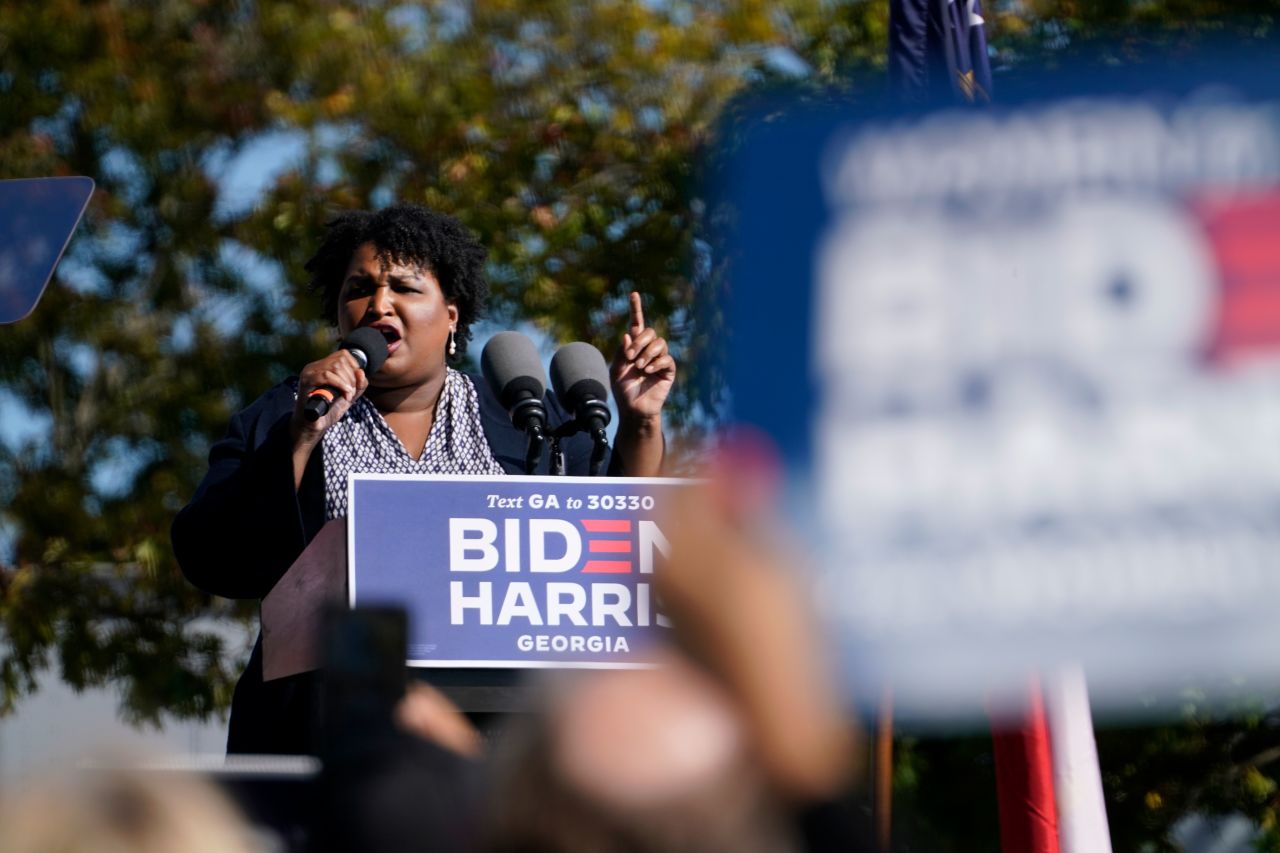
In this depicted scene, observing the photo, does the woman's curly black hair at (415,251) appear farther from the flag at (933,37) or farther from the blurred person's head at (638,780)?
the blurred person's head at (638,780)

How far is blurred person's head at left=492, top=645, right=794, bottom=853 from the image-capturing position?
961 mm

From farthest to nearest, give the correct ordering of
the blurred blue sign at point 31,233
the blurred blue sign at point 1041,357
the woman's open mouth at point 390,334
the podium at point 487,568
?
1. the blurred blue sign at point 31,233
2. the woman's open mouth at point 390,334
3. the podium at point 487,568
4. the blurred blue sign at point 1041,357

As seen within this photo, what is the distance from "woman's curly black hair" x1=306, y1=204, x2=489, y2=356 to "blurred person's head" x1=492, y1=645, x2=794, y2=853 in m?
2.41

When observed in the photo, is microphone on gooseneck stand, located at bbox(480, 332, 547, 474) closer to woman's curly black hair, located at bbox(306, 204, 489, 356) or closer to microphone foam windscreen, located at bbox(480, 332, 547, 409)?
microphone foam windscreen, located at bbox(480, 332, 547, 409)

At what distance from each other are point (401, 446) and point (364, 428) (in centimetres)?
6

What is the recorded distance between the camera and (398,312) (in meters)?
3.25

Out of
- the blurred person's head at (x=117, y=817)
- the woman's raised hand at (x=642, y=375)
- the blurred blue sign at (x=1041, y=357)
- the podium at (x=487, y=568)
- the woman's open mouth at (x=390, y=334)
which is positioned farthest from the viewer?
the woman's open mouth at (x=390, y=334)

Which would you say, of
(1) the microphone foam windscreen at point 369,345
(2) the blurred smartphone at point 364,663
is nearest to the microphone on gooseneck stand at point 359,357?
(1) the microphone foam windscreen at point 369,345

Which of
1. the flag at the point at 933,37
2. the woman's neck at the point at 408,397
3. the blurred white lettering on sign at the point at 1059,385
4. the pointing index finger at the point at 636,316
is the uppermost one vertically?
the flag at the point at 933,37

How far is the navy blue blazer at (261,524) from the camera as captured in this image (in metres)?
2.80

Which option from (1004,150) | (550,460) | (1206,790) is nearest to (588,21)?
(1206,790)

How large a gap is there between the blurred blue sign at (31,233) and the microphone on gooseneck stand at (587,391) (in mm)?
891

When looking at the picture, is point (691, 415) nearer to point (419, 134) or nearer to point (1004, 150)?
point (419, 134)

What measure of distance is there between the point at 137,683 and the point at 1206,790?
5086 millimetres
